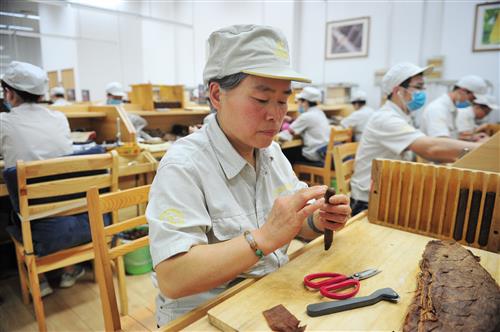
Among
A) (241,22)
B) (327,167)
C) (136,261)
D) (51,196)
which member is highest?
(241,22)

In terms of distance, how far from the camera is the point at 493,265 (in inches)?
34.8

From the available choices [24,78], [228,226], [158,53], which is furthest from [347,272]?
[158,53]

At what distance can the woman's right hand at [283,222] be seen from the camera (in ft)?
2.51

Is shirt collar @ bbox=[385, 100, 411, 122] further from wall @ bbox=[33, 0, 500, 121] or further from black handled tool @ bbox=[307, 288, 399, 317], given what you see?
wall @ bbox=[33, 0, 500, 121]

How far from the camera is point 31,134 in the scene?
2.22 meters

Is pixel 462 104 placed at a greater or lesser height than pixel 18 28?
lesser


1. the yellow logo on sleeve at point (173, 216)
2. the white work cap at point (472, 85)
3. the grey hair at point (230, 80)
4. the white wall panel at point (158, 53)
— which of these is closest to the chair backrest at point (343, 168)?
the grey hair at point (230, 80)

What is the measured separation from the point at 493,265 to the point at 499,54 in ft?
19.4

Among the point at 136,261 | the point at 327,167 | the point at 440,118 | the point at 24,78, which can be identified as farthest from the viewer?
the point at 327,167

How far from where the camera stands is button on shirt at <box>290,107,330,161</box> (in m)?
4.13

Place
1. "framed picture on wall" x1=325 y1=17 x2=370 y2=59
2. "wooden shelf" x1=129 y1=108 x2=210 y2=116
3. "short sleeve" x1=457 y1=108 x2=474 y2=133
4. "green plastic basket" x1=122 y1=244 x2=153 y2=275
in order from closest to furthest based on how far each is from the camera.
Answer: "green plastic basket" x1=122 y1=244 x2=153 y2=275 → "wooden shelf" x1=129 y1=108 x2=210 y2=116 → "short sleeve" x1=457 y1=108 x2=474 y2=133 → "framed picture on wall" x1=325 y1=17 x2=370 y2=59

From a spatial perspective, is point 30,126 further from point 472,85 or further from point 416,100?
point 472,85

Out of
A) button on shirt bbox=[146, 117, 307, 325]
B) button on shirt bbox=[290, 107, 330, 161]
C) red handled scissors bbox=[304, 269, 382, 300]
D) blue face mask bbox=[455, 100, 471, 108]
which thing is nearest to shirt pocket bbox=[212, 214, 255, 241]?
button on shirt bbox=[146, 117, 307, 325]

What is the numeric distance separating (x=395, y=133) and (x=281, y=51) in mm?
1488
